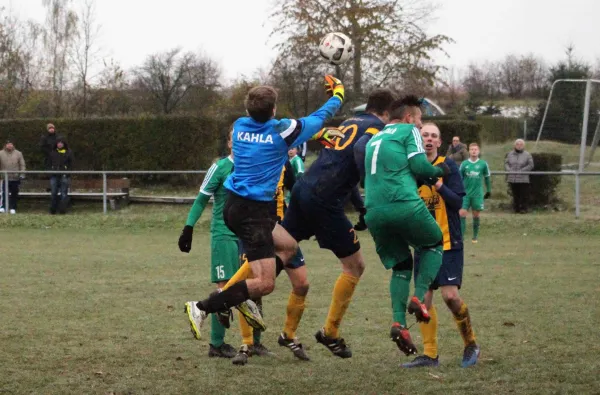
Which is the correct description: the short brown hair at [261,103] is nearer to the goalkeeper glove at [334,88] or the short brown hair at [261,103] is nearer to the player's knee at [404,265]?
the goalkeeper glove at [334,88]

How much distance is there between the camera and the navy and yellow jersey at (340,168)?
24.5 feet

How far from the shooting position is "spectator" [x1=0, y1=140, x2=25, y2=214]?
23.8 metres

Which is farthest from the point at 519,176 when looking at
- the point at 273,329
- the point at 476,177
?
the point at 273,329

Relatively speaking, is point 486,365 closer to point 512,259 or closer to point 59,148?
point 512,259

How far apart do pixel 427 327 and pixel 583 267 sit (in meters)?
7.89

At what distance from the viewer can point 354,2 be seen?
35.5 metres

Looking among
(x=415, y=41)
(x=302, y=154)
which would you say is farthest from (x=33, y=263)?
(x=415, y=41)

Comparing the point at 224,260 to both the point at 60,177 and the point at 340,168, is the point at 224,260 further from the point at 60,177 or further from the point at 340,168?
the point at 60,177

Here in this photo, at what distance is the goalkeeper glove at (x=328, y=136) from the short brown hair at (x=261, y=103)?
0.56 metres

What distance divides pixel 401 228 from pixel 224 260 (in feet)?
5.86

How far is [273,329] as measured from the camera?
30.1 ft

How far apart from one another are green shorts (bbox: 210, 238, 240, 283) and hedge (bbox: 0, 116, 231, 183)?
18.7 meters

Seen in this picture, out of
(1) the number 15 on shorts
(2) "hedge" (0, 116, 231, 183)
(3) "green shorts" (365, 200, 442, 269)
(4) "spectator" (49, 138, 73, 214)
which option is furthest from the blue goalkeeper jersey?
(2) "hedge" (0, 116, 231, 183)

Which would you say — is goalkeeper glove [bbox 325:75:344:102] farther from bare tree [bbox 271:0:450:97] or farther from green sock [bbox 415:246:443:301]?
bare tree [bbox 271:0:450:97]
